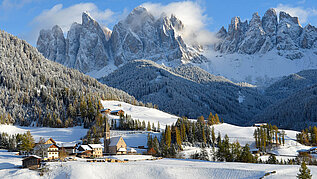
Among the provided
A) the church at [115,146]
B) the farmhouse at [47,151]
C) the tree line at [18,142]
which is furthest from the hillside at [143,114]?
the farmhouse at [47,151]

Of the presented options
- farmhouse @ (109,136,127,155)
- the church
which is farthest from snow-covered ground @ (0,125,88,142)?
farmhouse @ (109,136,127,155)

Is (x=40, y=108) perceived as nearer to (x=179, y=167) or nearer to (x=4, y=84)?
(x=4, y=84)

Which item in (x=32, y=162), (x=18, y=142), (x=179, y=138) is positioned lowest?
(x=32, y=162)

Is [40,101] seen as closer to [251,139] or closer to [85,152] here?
[85,152]

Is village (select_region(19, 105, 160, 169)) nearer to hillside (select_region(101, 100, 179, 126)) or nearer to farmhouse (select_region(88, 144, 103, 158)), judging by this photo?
farmhouse (select_region(88, 144, 103, 158))

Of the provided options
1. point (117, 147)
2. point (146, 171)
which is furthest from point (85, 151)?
point (146, 171)

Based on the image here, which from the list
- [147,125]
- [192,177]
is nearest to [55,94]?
[147,125]

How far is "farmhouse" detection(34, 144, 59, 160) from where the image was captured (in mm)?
90519

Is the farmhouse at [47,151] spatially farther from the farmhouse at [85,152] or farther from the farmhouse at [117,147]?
Result: the farmhouse at [117,147]

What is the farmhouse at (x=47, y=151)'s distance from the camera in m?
90.5

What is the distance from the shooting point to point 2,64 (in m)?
196

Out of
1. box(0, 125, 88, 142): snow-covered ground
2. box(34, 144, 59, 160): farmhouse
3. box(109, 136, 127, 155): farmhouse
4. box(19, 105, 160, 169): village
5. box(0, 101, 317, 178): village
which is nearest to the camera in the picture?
box(0, 101, 317, 178): village

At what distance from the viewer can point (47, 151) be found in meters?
91.9

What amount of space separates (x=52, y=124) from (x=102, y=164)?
85.9 metres
